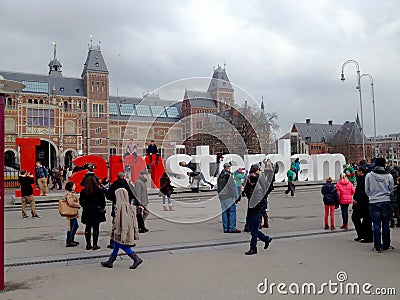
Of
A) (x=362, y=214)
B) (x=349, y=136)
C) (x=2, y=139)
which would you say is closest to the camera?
(x=2, y=139)

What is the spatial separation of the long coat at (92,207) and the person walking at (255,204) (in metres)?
3.19

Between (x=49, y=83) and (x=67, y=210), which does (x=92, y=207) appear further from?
(x=49, y=83)

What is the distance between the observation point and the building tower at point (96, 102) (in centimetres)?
6550

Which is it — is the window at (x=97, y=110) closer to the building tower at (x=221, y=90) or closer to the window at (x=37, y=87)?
the window at (x=37, y=87)

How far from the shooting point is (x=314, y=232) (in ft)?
30.0

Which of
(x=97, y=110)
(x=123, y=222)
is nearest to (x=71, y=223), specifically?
(x=123, y=222)

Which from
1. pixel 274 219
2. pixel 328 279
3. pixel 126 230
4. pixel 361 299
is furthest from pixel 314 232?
pixel 126 230

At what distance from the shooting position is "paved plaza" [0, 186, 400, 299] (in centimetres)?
508

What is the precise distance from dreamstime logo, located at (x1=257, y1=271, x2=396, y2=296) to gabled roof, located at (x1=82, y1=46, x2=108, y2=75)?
68.7 metres

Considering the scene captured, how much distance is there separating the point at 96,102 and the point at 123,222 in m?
65.0

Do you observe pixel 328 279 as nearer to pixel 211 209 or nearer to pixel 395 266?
pixel 395 266

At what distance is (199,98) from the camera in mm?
9648

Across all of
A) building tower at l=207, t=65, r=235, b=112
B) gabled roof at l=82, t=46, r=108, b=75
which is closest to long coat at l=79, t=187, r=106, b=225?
building tower at l=207, t=65, r=235, b=112

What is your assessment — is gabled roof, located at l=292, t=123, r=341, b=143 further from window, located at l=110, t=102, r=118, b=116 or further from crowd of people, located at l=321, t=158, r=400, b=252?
crowd of people, located at l=321, t=158, r=400, b=252
